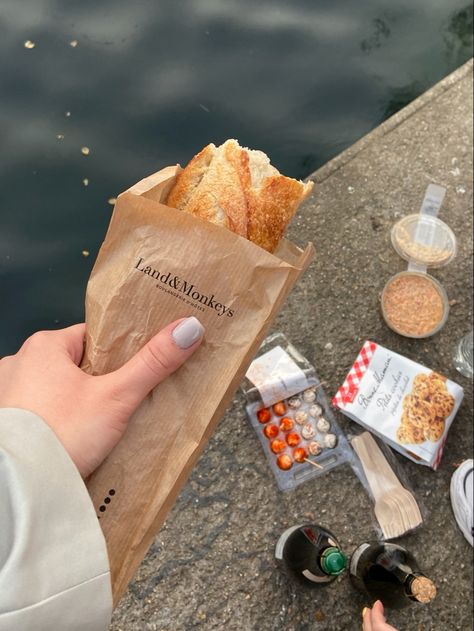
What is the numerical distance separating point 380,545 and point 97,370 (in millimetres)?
1452

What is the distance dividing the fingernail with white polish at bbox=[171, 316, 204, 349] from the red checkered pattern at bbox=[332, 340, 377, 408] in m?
1.22

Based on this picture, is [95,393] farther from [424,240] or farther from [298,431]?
[424,240]

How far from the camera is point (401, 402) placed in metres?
2.33

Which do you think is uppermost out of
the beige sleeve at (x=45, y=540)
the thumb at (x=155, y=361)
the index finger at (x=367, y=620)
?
the thumb at (x=155, y=361)

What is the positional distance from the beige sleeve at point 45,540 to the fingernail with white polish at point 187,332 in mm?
365

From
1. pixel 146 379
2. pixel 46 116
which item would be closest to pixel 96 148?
pixel 46 116

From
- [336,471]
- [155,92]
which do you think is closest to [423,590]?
[336,471]

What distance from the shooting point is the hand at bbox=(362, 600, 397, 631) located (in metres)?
1.92

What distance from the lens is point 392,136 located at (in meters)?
2.96

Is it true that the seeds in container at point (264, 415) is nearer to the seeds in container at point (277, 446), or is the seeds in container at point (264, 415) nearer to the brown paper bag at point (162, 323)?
the seeds in container at point (277, 446)

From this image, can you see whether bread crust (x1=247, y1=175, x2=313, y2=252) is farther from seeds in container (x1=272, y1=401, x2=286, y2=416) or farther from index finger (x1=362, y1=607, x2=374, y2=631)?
index finger (x1=362, y1=607, x2=374, y2=631)

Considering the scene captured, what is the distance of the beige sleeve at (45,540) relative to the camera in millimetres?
1088

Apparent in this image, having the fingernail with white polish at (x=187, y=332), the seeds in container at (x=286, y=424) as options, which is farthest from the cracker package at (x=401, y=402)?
the fingernail with white polish at (x=187, y=332)

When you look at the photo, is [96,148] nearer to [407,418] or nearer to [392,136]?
[392,136]
